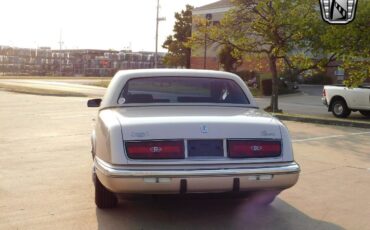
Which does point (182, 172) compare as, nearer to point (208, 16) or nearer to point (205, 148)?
point (205, 148)

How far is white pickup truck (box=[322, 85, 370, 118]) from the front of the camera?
17156mm

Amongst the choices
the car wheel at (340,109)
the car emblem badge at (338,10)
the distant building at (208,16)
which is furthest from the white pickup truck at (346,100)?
the distant building at (208,16)

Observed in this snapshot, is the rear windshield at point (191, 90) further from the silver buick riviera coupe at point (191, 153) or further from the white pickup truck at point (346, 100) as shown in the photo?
the white pickup truck at point (346, 100)

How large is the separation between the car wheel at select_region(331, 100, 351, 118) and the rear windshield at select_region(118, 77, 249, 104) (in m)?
12.6

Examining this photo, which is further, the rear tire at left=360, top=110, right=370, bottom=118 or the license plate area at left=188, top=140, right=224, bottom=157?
the rear tire at left=360, top=110, right=370, bottom=118

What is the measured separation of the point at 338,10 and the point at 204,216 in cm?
1339

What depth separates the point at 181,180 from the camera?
4.42 m

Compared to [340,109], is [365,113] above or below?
below

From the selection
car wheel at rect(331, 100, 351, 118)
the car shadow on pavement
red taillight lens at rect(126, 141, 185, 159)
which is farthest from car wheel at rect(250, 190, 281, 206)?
car wheel at rect(331, 100, 351, 118)

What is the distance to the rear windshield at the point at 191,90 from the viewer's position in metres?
5.89

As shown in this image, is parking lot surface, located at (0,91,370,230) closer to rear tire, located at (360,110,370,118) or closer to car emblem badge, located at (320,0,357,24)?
car emblem badge, located at (320,0,357,24)

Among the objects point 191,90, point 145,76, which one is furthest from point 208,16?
point 145,76

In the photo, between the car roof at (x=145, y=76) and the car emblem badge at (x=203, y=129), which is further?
the car roof at (x=145, y=76)

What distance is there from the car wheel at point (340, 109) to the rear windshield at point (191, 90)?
12615 mm
